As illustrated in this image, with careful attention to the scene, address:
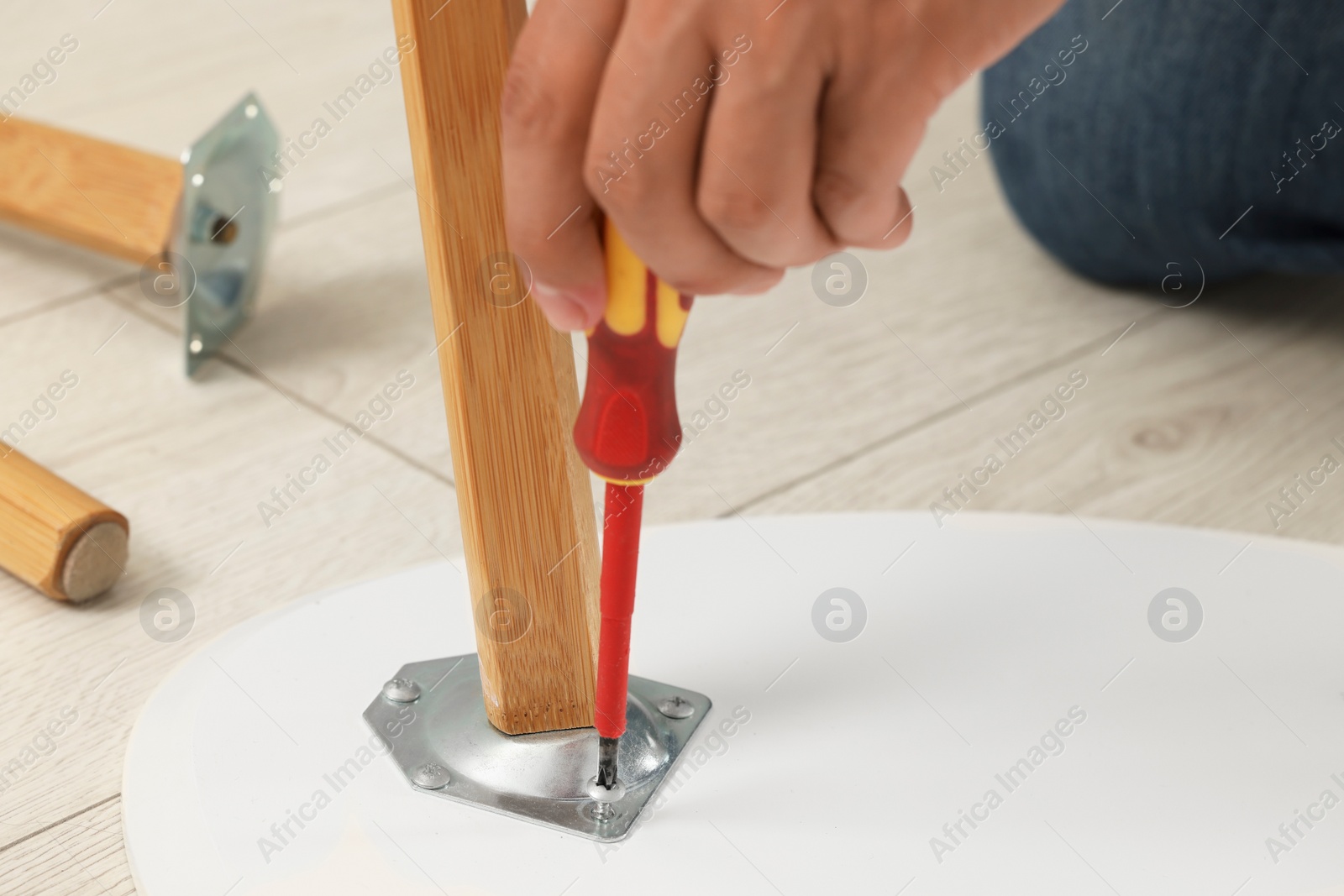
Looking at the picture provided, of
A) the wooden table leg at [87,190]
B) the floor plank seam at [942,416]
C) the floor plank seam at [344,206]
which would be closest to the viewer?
the floor plank seam at [942,416]

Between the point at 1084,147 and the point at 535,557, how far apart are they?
1.55 ft

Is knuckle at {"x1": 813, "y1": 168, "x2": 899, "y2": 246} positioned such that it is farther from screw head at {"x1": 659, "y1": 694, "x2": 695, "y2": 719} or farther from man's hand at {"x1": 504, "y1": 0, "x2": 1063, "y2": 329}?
screw head at {"x1": 659, "y1": 694, "x2": 695, "y2": 719}

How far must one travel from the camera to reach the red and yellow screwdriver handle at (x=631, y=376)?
0.29 m

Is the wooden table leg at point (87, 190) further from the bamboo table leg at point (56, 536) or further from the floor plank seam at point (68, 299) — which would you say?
the bamboo table leg at point (56, 536)

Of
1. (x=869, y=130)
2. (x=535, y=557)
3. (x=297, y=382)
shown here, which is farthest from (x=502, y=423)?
(x=297, y=382)

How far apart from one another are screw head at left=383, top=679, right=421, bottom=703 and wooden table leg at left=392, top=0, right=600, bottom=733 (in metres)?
0.04

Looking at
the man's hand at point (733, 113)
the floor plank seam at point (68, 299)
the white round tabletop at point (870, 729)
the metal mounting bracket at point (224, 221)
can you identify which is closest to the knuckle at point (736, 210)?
the man's hand at point (733, 113)

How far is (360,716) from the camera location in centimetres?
42

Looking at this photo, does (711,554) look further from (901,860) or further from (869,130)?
(869,130)

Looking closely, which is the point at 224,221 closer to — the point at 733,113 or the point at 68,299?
the point at 68,299

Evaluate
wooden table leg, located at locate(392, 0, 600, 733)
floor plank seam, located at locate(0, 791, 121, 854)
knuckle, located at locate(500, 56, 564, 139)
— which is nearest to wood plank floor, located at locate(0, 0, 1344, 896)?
floor plank seam, located at locate(0, 791, 121, 854)

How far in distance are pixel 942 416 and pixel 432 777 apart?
1.15ft

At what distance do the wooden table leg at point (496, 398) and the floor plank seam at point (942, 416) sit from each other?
19 centimetres

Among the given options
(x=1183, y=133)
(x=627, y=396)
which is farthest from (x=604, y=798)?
(x=1183, y=133)
